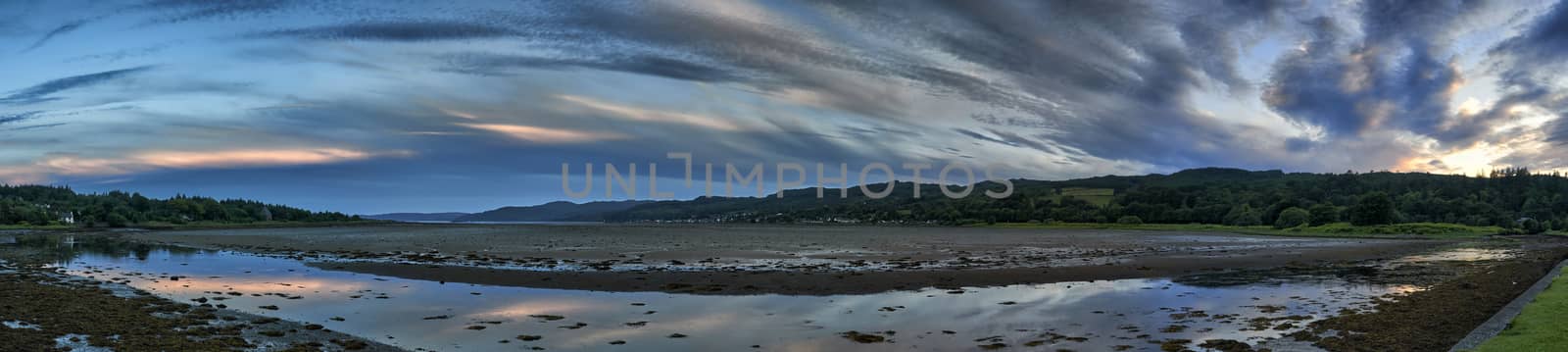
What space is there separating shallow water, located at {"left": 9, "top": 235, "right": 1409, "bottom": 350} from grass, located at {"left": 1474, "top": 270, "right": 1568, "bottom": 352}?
3.49 m

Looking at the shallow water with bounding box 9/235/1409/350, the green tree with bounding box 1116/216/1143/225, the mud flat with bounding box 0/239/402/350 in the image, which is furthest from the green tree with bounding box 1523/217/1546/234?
the mud flat with bounding box 0/239/402/350

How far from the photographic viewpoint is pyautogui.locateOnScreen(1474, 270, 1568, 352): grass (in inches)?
488

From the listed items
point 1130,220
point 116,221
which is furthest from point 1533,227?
point 116,221

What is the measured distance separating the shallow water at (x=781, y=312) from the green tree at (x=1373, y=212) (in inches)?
3794

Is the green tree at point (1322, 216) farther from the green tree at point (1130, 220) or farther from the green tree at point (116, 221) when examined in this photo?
the green tree at point (116, 221)

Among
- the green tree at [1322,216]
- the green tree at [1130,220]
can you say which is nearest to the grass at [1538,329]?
the green tree at [1322,216]

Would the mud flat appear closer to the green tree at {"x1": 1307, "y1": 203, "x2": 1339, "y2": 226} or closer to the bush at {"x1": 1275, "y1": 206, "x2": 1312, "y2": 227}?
the green tree at {"x1": 1307, "y1": 203, "x2": 1339, "y2": 226}

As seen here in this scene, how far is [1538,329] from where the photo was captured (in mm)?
13734

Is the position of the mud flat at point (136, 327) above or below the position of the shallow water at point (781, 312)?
above

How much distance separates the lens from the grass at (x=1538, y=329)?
12.4 meters

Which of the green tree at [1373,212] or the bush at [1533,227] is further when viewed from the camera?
the green tree at [1373,212]

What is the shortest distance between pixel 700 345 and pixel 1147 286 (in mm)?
18713

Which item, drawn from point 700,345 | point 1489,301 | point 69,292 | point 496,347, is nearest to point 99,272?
point 69,292

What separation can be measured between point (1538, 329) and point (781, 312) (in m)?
15.1
